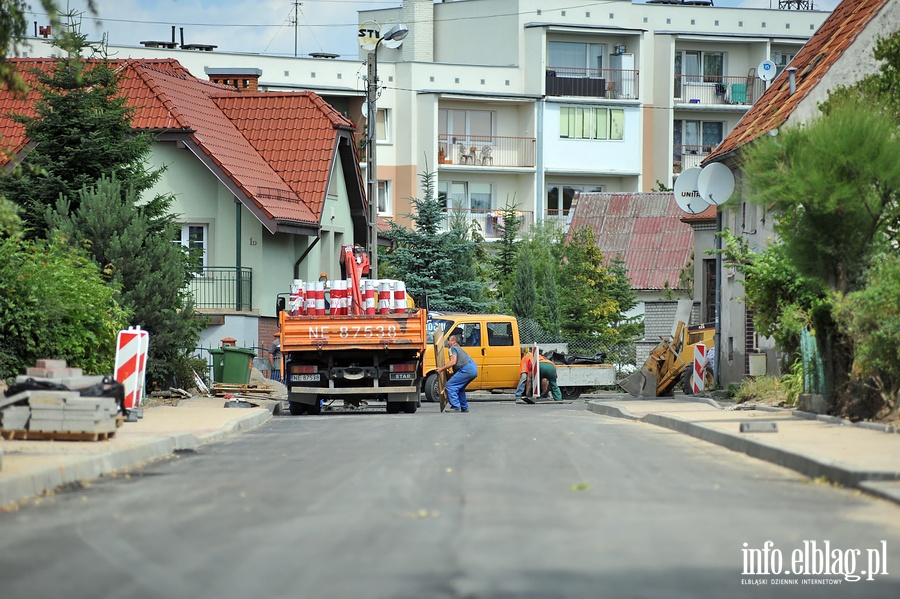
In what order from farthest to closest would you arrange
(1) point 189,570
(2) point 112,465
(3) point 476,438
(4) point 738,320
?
(4) point 738,320, (3) point 476,438, (2) point 112,465, (1) point 189,570

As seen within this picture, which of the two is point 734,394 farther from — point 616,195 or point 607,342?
point 616,195

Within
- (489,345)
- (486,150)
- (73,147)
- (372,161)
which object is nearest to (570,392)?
(489,345)

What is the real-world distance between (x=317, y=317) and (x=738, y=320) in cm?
1158

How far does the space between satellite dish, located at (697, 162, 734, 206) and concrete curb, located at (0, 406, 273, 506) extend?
13.4 meters

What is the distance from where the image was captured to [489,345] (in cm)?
3481

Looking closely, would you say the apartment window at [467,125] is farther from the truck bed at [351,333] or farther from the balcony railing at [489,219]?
the truck bed at [351,333]

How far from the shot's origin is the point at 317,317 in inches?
1017

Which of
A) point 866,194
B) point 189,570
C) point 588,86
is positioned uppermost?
point 588,86

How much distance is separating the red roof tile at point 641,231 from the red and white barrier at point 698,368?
73.0 ft

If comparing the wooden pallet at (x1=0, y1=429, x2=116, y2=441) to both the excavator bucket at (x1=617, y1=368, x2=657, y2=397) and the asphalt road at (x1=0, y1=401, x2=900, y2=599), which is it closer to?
the asphalt road at (x1=0, y1=401, x2=900, y2=599)

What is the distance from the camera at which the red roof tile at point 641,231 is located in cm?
5594

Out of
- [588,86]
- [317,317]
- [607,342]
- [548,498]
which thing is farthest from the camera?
[588,86]

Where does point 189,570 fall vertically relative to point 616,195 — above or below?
below

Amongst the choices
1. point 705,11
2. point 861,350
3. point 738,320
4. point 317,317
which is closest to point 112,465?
point 861,350
